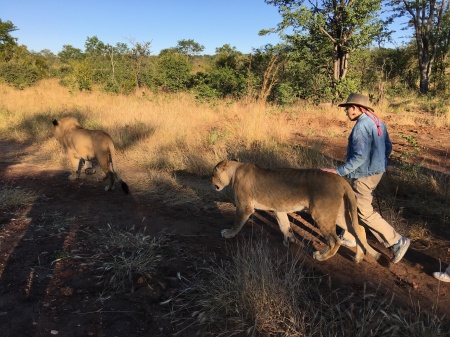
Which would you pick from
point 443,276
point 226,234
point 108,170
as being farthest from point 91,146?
point 443,276

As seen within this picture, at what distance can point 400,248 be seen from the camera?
3.97 m

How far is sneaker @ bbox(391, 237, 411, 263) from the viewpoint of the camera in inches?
156

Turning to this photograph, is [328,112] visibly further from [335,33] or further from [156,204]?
[156,204]

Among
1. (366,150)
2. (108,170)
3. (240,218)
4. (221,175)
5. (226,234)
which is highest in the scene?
(366,150)

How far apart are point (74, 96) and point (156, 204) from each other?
13.9 m

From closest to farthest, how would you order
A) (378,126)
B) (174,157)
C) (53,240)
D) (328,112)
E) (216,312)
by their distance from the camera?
(216,312) → (378,126) → (53,240) → (174,157) → (328,112)

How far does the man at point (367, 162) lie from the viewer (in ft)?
12.7

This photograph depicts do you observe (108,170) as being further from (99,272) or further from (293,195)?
(293,195)

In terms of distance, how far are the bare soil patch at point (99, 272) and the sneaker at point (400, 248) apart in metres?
0.13

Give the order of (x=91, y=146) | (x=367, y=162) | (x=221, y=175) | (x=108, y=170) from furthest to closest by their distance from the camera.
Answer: (x=91, y=146)
(x=108, y=170)
(x=221, y=175)
(x=367, y=162)

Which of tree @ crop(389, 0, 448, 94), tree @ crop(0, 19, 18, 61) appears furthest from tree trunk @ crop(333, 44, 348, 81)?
tree @ crop(0, 19, 18, 61)

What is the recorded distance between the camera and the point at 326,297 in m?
3.31

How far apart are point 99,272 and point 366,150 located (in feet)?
10.5

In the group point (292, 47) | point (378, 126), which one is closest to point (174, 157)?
point (378, 126)
